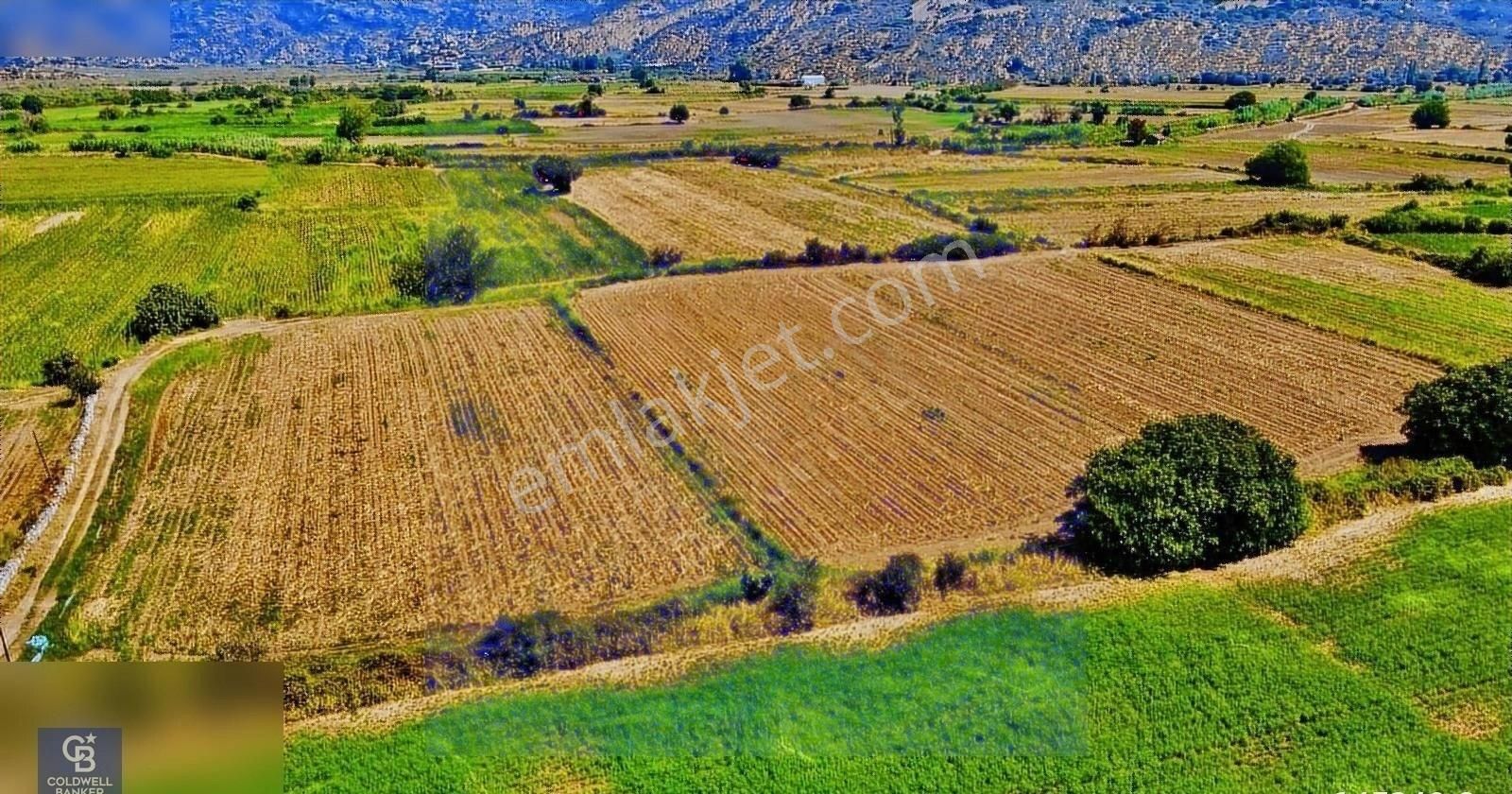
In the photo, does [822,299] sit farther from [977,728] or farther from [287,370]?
[977,728]

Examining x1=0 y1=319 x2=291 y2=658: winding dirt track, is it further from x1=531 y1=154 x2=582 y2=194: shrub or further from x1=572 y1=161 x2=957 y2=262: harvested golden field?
x1=531 y1=154 x2=582 y2=194: shrub

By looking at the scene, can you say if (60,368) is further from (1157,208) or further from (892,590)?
(1157,208)

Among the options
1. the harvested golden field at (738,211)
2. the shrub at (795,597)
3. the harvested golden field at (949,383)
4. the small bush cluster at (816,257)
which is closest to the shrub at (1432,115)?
the harvested golden field at (738,211)

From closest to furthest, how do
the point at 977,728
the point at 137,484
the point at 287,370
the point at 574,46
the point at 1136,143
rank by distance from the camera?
the point at 977,728 → the point at 137,484 → the point at 287,370 → the point at 1136,143 → the point at 574,46

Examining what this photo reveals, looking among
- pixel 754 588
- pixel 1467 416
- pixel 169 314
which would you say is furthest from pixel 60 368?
pixel 1467 416

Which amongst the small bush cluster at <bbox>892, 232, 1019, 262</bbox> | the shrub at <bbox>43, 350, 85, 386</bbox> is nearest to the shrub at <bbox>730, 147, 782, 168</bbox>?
the small bush cluster at <bbox>892, 232, 1019, 262</bbox>

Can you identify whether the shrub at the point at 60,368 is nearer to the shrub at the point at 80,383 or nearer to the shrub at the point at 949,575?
the shrub at the point at 80,383

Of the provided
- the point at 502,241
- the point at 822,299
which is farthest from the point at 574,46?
the point at 822,299
